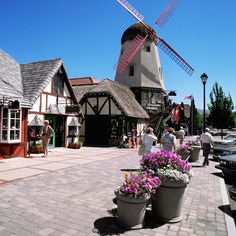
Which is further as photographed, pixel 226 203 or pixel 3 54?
pixel 3 54

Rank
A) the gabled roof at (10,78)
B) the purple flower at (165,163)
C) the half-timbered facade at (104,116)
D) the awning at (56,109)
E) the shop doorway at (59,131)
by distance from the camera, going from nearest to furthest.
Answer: the purple flower at (165,163)
the gabled roof at (10,78)
the awning at (56,109)
the shop doorway at (59,131)
the half-timbered facade at (104,116)

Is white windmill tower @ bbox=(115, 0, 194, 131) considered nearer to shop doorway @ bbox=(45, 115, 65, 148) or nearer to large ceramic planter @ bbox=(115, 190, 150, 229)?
shop doorway @ bbox=(45, 115, 65, 148)

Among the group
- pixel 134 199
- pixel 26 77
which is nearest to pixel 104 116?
pixel 26 77

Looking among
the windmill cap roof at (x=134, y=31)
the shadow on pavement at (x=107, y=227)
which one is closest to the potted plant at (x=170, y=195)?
the shadow on pavement at (x=107, y=227)

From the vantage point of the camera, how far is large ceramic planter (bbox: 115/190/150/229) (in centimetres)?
435

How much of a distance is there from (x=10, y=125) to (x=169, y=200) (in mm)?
9748

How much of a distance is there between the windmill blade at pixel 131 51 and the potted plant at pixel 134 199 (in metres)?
25.9

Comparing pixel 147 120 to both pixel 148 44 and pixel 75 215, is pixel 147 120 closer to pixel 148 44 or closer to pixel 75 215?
pixel 148 44

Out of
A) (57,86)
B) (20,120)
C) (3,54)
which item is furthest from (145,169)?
(3,54)

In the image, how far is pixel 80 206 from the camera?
5.54 metres

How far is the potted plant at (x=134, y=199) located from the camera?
4.34 m

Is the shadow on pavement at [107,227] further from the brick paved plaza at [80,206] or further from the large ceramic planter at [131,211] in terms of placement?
the large ceramic planter at [131,211]

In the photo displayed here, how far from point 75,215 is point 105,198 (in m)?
1.29

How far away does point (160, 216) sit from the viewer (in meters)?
4.88
